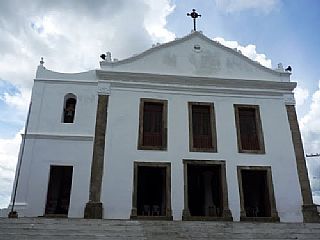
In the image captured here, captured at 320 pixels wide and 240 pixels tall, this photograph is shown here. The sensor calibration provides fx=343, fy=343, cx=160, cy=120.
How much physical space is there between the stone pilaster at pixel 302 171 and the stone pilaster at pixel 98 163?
8.37 metres

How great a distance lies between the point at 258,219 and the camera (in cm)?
1374

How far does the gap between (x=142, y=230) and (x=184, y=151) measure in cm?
539

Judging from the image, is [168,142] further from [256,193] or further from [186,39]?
[186,39]

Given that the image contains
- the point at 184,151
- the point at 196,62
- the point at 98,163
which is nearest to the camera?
the point at 98,163

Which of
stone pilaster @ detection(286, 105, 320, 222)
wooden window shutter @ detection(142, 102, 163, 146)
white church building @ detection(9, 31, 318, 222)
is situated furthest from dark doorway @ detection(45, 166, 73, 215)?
stone pilaster @ detection(286, 105, 320, 222)

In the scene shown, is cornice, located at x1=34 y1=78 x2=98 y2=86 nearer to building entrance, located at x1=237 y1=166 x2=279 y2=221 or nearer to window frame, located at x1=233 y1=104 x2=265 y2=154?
window frame, located at x1=233 y1=104 x2=265 y2=154

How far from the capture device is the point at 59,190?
15.0 m

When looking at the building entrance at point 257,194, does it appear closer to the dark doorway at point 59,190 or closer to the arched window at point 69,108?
the dark doorway at point 59,190

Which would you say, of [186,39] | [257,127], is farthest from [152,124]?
[186,39]

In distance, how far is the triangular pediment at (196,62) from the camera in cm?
1633

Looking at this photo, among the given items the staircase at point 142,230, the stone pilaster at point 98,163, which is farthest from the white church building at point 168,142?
the staircase at point 142,230

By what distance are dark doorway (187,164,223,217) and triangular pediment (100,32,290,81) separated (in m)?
4.49

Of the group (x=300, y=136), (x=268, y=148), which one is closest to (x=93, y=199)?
(x=268, y=148)

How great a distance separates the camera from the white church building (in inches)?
543
